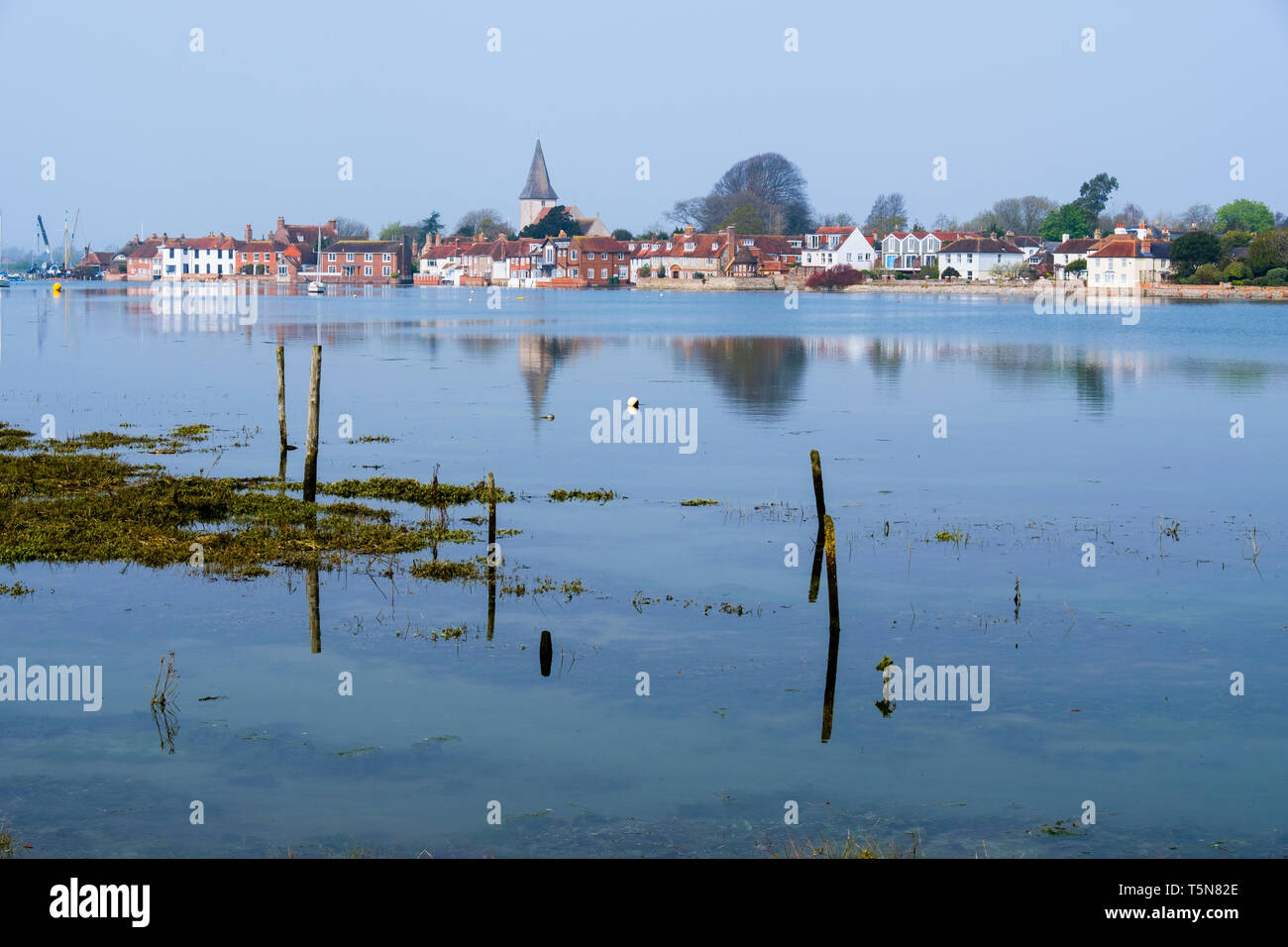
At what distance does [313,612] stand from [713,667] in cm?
622

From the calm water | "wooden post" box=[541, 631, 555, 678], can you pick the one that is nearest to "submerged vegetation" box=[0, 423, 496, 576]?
the calm water

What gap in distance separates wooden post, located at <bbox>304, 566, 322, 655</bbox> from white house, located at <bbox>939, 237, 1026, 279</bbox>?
181790 millimetres

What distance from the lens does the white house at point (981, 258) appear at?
195 metres

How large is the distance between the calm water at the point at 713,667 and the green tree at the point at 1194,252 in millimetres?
133733

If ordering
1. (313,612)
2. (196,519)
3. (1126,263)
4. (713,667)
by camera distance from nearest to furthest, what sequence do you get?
(713,667)
(313,612)
(196,519)
(1126,263)

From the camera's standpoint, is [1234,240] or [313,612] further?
[1234,240]

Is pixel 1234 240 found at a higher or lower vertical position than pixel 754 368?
higher

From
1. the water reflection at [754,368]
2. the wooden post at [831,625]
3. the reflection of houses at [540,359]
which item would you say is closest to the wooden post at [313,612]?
the wooden post at [831,625]

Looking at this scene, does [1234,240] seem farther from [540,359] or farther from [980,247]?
[540,359]

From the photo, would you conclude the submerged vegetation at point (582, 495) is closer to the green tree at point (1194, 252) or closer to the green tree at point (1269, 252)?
the green tree at point (1269, 252)

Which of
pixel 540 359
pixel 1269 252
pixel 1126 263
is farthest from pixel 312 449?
pixel 1126 263

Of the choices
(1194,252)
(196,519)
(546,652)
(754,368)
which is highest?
(1194,252)

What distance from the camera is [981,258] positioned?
195 m
